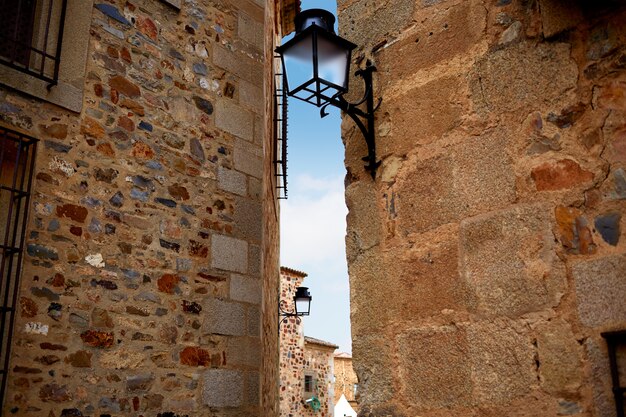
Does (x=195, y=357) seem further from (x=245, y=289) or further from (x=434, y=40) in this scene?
(x=434, y=40)

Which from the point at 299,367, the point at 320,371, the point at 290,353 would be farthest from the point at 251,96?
the point at 320,371

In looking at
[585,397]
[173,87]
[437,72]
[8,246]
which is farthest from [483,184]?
[173,87]

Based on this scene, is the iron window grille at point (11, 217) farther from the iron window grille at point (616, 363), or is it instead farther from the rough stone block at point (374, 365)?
the iron window grille at point (616, 363)

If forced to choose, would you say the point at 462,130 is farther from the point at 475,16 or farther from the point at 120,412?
the point at 120,412

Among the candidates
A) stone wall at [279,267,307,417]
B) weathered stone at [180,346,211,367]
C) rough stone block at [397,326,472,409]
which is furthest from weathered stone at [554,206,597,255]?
stone wall at [279,267,307,417]

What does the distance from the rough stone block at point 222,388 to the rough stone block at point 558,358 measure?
3.19 meters

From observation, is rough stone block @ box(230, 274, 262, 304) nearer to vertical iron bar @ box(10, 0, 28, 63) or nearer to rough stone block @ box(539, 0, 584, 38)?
vertical iron bar @ box(10, 0, 28, 63)

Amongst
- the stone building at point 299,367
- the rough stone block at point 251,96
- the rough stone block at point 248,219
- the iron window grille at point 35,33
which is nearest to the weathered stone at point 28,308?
the iron window grille at point 35,33

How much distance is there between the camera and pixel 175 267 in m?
4.55

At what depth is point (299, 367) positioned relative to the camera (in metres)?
17.2

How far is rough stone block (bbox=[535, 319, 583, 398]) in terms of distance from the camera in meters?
1.80

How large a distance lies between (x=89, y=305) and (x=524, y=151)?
3.03 meters

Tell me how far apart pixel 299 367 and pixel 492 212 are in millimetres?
15838

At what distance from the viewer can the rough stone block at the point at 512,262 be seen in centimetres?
194
